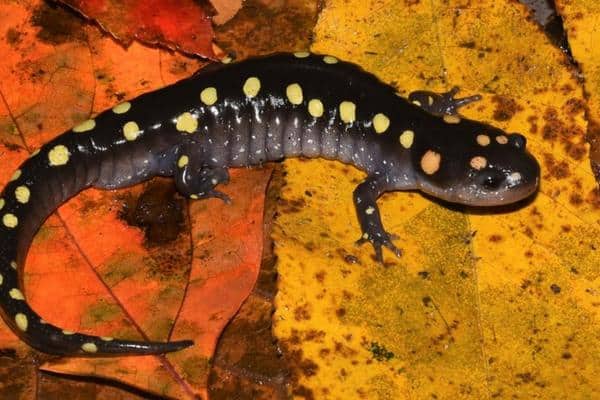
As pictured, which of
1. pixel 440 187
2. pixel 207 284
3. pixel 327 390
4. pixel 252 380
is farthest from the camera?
pixel 440 187

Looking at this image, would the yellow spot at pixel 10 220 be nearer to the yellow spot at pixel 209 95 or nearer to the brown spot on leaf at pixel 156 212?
the brown spot on leaf at pixel 156 212

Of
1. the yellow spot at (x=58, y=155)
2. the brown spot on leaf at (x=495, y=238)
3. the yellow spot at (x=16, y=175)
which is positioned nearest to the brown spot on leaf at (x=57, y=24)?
the yellow spot at (x=58, y=155)

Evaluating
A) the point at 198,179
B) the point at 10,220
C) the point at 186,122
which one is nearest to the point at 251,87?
the point at 186,122

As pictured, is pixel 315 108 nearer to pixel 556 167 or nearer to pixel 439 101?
pixel 439 101

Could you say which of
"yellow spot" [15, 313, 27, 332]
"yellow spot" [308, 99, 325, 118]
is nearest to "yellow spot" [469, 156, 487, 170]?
"yellow spot" [308, 99, 325, 118]

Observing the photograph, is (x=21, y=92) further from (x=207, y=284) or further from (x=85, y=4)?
(x=207, y=284)

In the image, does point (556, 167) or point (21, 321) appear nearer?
point (21, 321)

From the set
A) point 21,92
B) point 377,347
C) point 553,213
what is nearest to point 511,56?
point 553,213
